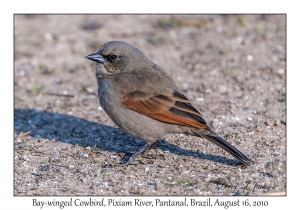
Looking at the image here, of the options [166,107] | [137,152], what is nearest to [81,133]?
[137,152]

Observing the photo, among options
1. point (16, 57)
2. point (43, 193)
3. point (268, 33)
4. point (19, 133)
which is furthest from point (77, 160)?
point (268, 33)

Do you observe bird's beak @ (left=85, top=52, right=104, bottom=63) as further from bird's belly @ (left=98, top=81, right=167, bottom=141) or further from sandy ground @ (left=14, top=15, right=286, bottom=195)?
sandy ground @ (left=14, top=15, right=286, bottom=195)

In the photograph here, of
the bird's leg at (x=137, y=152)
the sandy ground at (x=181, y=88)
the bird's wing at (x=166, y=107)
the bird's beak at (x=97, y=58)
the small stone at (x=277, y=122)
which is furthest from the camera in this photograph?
the small stone at (x=277, y=122)

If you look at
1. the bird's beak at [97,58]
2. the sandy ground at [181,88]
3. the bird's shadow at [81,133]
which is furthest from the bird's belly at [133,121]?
the bird's beak at [97,58]

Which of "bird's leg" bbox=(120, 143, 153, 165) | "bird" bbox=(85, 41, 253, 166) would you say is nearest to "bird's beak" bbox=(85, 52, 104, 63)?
"bird" bbox=(85, 41, 253, 166)

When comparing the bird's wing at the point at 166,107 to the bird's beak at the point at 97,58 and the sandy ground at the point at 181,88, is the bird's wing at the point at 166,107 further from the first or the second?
the bird's beak at the point at 97,58

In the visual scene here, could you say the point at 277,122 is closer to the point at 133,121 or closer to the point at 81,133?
the point at 133,121
